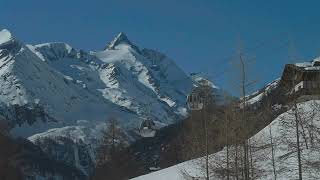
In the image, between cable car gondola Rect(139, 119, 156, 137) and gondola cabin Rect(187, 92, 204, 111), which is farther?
cable car gondola Rect(139, 119, 156, 137)

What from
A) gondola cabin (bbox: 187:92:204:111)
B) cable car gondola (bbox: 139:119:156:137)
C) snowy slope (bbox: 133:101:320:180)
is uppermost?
cable car gondola (bbox: 139:119:156:137)

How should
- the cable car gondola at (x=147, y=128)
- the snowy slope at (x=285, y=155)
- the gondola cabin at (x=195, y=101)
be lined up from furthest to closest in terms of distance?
the cable car gondola at (x=147, y=128) → the gondola cabin at (x=195, y=101) → the snowy slope at (x=285, y=155)

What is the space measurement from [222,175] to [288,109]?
5781 mm

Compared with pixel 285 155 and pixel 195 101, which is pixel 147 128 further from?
pixel 285 155

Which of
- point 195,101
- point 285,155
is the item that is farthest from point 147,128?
point 285,155

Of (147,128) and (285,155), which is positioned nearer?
(285,155)

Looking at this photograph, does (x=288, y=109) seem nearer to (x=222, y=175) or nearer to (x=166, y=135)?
(x=222, y=175)

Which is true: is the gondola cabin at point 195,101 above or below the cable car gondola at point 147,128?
below

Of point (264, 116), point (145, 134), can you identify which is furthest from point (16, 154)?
point (264, 116)

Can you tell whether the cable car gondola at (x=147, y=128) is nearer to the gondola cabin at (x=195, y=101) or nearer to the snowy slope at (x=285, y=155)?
the snowy slope at (x=285, y=155)

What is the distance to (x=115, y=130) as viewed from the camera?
7725 centimetres

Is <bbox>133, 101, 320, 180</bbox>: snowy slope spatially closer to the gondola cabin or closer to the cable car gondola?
the gondola cabin

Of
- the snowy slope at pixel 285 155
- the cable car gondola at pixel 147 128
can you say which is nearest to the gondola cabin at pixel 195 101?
the snowy slope at pixel 285 155

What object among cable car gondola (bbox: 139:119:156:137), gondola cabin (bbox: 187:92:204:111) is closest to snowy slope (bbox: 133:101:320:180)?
gondola cabin (bbox: 187:92:204:111)
